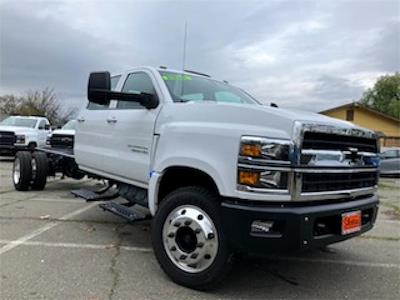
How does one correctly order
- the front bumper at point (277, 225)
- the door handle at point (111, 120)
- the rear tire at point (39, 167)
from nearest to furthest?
the front bumper at point (277, 225), the door handle at point (111, 120), the rear tire at point (39, 167)

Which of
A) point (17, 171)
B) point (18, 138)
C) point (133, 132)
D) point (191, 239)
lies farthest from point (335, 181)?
point (18, 138)

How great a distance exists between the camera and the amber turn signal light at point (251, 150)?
139 inches

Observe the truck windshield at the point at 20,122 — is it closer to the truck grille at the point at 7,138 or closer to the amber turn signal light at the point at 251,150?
the truck grille at the point at 7,138

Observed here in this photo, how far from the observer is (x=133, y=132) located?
5141mm

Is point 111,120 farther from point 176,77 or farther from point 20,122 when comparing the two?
point 20,122

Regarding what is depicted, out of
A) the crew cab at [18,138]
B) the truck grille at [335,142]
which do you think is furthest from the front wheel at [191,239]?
A: the crew cab at [18,138]

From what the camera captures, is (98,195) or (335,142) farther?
(98,195)

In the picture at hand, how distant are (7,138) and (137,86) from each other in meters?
14.7

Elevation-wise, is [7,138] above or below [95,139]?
below

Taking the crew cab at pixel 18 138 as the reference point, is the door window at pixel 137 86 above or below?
above

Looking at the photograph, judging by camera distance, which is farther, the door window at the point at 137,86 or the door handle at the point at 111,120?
the door handle at the point at 111,120

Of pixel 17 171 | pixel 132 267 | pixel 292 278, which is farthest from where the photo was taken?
pixel 17 171

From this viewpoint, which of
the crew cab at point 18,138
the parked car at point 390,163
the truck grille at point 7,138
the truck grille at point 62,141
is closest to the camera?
the truck grille at point 62,141

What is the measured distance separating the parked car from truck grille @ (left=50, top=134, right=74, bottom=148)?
50.1ft
